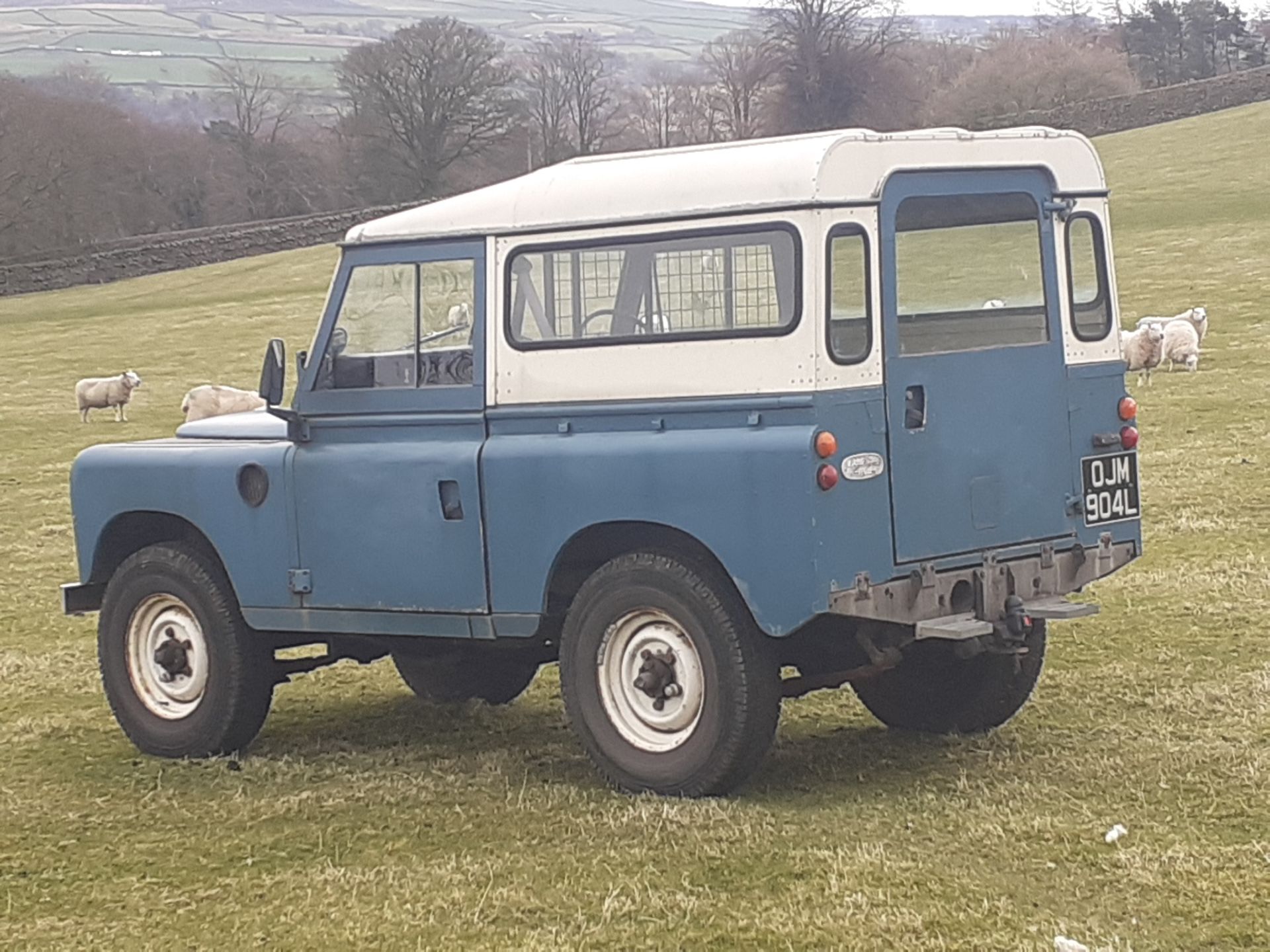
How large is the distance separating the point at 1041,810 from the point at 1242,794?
2.38ft

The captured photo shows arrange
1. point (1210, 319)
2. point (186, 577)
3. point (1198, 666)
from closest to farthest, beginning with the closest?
point (186, 577) → point (1198, 666) → point (1210, 319)

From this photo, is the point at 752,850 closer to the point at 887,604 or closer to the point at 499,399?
the point at 887,604

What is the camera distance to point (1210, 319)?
2805cm

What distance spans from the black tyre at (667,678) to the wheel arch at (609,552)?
0.20ft

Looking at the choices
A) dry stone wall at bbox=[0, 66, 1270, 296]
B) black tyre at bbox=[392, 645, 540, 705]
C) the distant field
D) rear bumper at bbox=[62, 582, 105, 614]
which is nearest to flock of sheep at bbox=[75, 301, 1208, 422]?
black tyre at bbox=[392, 645, 540, 705]

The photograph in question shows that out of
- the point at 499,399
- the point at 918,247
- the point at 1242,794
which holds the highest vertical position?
the point at 918,247

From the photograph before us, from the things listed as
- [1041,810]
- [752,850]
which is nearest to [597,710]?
[752,850]

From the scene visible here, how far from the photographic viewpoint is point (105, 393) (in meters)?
27.5

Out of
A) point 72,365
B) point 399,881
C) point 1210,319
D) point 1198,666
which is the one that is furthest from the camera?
point 72,365

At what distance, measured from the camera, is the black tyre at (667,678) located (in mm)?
7012

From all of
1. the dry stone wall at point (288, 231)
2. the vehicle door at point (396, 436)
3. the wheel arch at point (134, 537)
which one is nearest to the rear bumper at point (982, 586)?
the vehicle door at point (396, 436)

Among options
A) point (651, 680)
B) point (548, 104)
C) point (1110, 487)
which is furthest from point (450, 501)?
point (548, 104)

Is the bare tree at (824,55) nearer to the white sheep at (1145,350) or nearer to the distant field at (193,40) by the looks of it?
the distant field at (193,40)

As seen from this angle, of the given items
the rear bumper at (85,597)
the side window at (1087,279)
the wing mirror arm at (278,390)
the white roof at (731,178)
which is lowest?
the rear bumper at (85,597)
